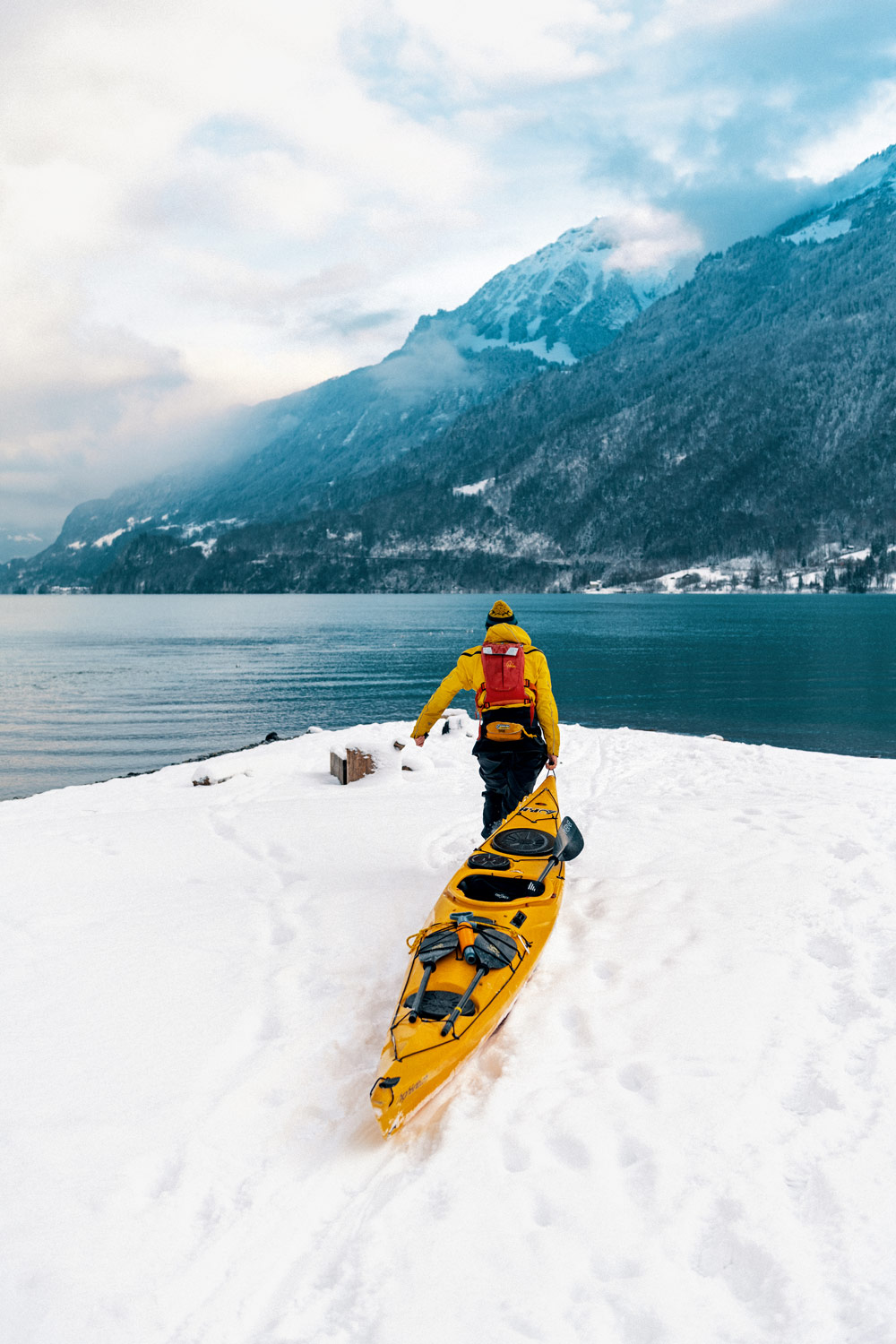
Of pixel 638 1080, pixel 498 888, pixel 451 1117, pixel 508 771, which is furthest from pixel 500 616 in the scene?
pixel 451 1117

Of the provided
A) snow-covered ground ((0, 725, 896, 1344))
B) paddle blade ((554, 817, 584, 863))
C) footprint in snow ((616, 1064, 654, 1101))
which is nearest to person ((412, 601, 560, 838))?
paddle blade ((554, 817, 584, 863))

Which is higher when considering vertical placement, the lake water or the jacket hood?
the jacket hood

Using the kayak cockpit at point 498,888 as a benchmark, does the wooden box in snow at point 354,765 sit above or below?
below

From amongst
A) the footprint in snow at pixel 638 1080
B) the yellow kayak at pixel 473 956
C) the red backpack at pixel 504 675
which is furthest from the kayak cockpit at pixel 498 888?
the red backpack at pixel 504 675

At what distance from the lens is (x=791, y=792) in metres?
13.7

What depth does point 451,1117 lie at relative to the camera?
4895 mm

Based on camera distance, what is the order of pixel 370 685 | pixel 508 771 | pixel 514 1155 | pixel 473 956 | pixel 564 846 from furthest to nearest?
1. pixel 370 685
2. pixel 508 771
3. pixel 564 846
4. pixel 473 956
5. pixel 514 1155

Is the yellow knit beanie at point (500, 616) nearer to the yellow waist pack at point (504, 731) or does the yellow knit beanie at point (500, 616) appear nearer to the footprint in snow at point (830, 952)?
the yellow waist pack at point (504, 731)

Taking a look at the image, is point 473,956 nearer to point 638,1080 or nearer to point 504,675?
point 638,1080

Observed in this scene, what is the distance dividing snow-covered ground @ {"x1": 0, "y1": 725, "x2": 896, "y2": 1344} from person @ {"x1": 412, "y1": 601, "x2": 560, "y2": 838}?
1497 mm

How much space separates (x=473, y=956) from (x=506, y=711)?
11.0 feet

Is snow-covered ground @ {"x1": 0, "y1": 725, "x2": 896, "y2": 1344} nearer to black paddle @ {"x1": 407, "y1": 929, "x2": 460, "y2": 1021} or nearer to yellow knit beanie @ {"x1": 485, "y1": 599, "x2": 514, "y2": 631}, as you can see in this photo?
black paddle @ {"x1": 407, "y1": 929, "x2": 460, "y2": 1021}

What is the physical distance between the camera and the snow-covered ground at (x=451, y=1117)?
3.53 meters

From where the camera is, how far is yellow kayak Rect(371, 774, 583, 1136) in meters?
4.86
